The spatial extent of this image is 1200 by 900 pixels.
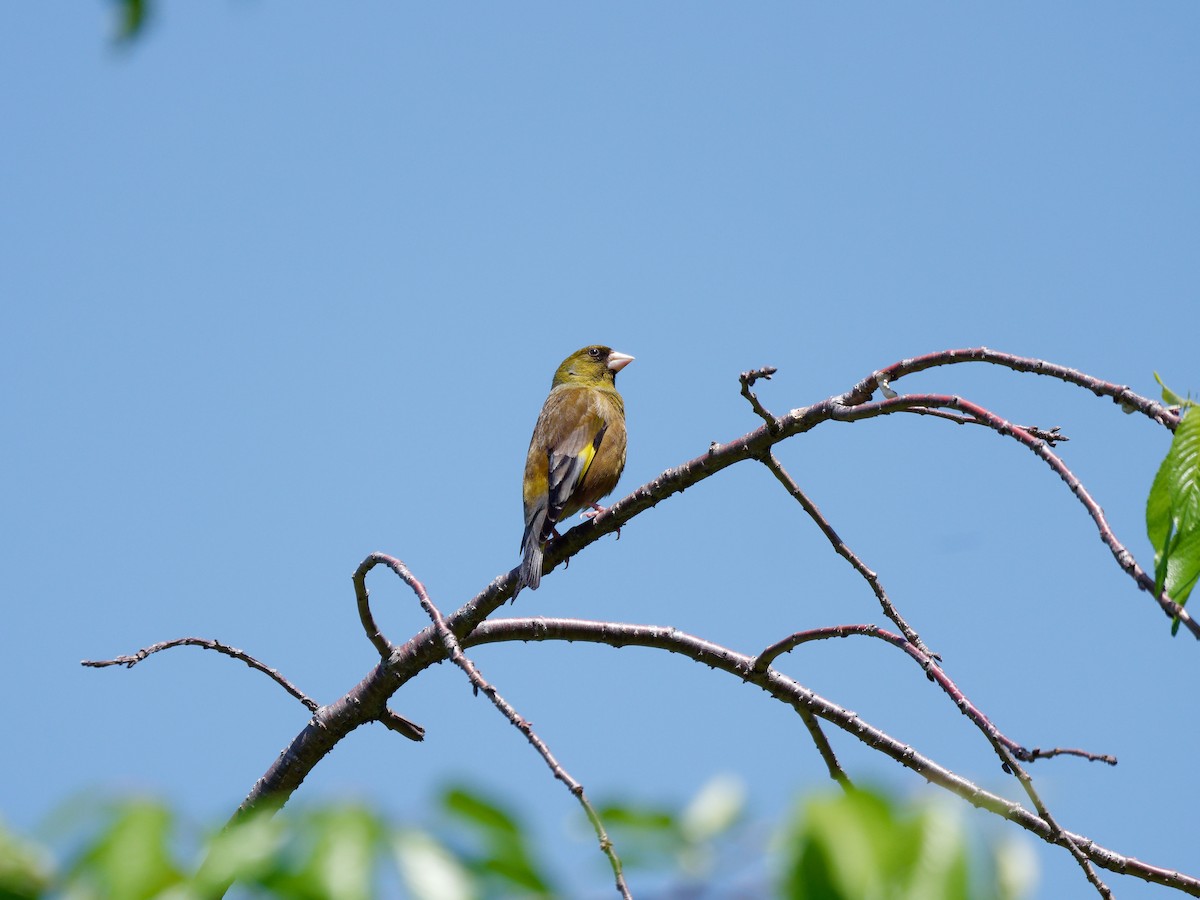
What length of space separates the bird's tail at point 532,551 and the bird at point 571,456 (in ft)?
0.04

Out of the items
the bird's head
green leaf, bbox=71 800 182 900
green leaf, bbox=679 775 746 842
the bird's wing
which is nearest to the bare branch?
green leaf, bbox=679 775 746 842

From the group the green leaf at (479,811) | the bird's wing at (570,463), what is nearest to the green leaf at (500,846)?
the green leaf at (479,811)

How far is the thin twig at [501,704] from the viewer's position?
1.68 m

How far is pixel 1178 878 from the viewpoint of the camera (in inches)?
133

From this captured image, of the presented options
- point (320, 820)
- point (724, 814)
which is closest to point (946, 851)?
point (724, 814)

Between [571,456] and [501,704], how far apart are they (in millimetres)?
5105

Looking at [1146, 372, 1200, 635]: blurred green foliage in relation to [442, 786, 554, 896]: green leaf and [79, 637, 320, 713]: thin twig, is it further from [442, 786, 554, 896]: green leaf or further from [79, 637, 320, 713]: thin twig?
[79, 637, 320, 713]: thin twig

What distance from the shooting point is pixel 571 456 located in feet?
25.7

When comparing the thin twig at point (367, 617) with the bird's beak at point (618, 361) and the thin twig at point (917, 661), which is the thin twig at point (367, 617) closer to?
the thin twig at point (917, 661)

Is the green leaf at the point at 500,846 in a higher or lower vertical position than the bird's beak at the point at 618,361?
lower

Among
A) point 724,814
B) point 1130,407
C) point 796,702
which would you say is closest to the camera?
point 724,814

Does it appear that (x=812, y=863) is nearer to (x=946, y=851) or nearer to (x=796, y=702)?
(x=946, y=851)

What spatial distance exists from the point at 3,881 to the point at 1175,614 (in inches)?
76.9

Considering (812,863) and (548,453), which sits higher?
(548,453)
